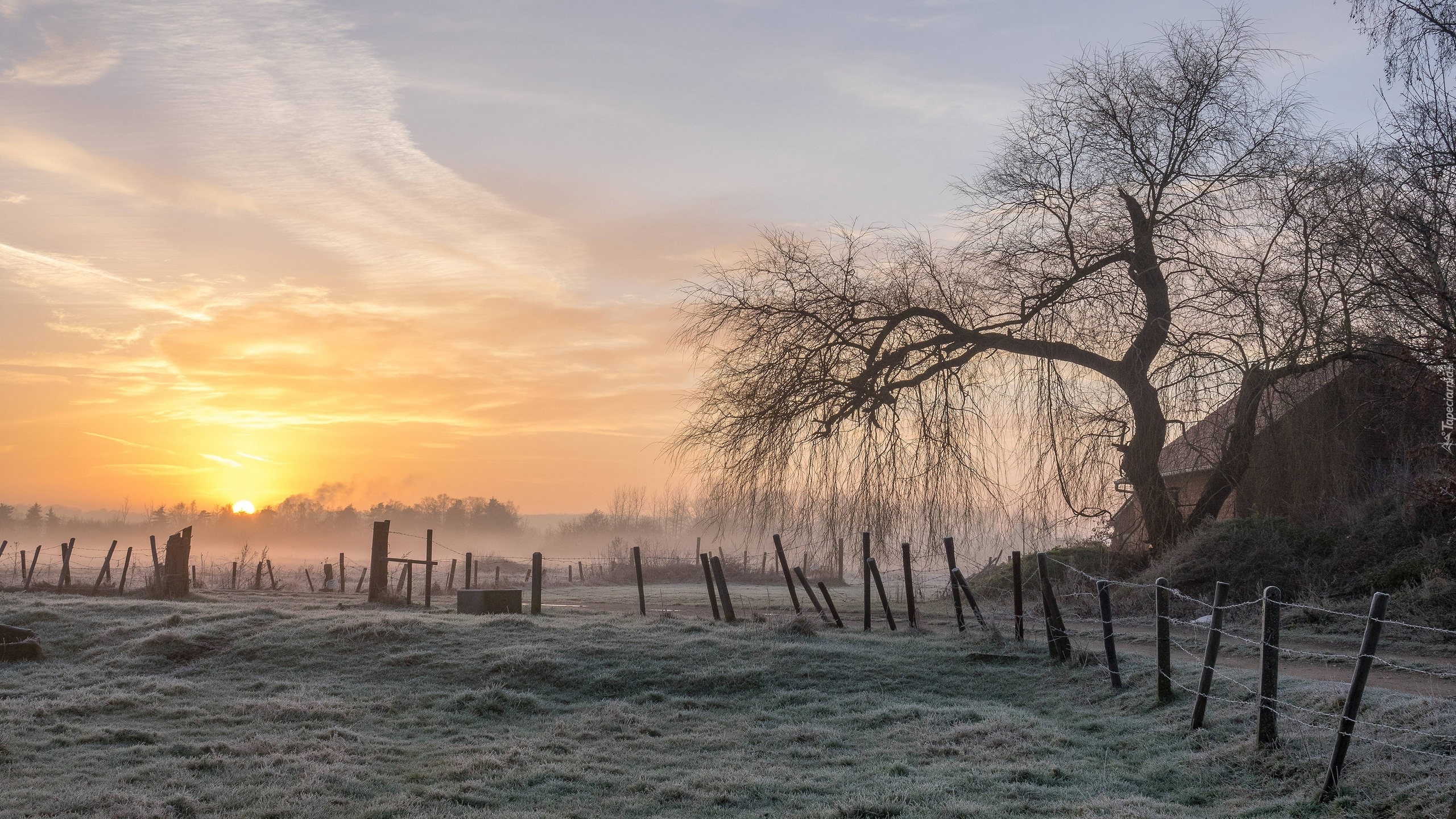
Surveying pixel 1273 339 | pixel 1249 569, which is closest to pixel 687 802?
pixel 1273 339

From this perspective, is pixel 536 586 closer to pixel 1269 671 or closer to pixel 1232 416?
pixel 1232 416

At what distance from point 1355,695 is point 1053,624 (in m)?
5.83

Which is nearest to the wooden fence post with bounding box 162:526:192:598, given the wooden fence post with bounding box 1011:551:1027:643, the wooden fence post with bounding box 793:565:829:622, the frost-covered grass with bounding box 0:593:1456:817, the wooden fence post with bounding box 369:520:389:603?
the wooden fence post with bounding box 369:520:389:603

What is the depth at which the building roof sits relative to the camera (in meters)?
15.3

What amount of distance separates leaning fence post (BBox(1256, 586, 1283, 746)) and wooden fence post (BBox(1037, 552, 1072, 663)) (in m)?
4.38

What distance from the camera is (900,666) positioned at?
1236 centimetres

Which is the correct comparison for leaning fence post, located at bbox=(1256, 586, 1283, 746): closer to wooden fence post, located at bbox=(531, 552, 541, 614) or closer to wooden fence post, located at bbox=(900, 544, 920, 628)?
wooden fence post, located at bbox=(900, 544, 920, 628)

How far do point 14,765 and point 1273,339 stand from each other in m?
16.0

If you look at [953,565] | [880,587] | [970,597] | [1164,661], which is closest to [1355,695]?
[1164,661]

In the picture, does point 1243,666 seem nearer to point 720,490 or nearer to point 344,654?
point 720,490

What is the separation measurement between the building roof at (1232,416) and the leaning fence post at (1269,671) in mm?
8053

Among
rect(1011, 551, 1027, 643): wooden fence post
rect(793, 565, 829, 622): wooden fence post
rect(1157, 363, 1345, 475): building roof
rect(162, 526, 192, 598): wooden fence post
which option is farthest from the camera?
rect(162, 526, 192, 598): wooden fence post

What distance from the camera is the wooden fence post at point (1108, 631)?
394 inches

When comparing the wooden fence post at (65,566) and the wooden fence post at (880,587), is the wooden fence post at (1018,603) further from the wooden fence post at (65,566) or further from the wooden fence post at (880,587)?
the wooden fence post at (65,566)
